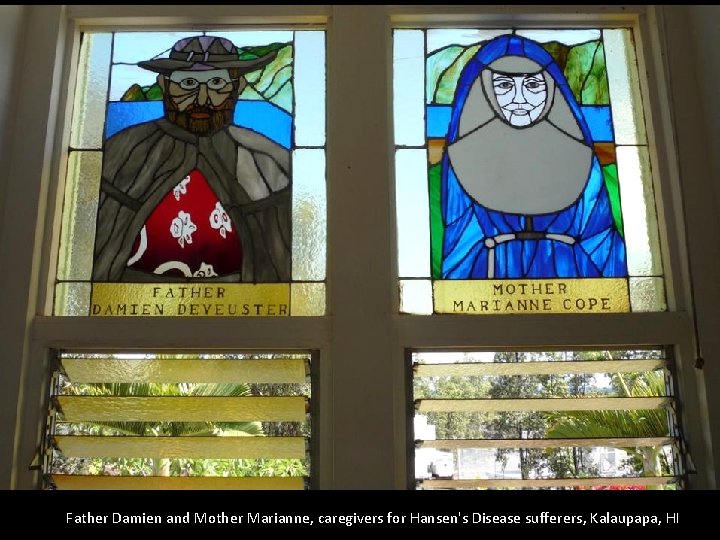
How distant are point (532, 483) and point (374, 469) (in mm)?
457

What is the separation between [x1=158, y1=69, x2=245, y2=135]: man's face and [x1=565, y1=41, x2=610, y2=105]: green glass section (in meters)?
1.11

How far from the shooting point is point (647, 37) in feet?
8.67

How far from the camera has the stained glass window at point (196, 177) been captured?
2.45m

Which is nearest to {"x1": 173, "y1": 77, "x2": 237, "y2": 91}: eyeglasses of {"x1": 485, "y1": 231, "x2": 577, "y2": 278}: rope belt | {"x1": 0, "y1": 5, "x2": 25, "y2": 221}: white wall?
{"x1": 0, "y1": 5, "x2": 25, "y2": 221}: white wall

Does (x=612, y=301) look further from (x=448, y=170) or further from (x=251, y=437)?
(x=251, y=437)

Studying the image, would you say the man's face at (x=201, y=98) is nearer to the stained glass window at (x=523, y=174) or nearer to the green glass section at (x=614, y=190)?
the stained glass window at (x=523, y=174)

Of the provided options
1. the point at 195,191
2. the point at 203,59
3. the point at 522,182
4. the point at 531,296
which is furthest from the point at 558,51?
the point at 195,191

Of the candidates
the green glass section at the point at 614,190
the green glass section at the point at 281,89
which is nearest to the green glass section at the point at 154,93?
the green glass section at the point at 281,89

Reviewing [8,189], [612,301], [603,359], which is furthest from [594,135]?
[8,189]

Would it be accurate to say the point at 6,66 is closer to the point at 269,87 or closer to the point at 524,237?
the point at 269,87

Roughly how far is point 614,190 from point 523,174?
30 cm

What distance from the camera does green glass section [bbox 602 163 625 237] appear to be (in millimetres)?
2512

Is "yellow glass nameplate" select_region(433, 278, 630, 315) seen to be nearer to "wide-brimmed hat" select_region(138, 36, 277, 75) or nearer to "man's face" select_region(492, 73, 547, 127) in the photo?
"man's face" select_region(492, 73, 547, 127)

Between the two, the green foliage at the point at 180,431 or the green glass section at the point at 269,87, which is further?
the green glass section at the point at 269,87
